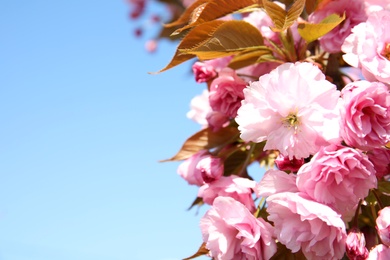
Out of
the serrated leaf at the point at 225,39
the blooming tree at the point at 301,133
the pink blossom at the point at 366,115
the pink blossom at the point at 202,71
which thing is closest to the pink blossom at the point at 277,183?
the blooming tree at the point at 301,133

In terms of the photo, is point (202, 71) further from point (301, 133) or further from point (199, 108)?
point (301, 133)

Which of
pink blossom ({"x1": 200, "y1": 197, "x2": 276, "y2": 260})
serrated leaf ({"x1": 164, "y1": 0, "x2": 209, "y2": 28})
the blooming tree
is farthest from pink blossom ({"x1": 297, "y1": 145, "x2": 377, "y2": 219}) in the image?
serrated leaf ({"x1": 164, "y1": 0, "x2": 209, "y2": 28})

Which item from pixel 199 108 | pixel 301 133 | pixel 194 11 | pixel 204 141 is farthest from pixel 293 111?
pixel 199 108

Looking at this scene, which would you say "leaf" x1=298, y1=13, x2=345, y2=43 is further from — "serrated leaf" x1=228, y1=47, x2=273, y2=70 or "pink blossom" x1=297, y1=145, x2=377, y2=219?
"pink blossom" x1=297, y1=145, x2=377, y2=219

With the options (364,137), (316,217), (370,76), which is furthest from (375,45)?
(316,217)

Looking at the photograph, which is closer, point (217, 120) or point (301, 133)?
point (301, 133)
